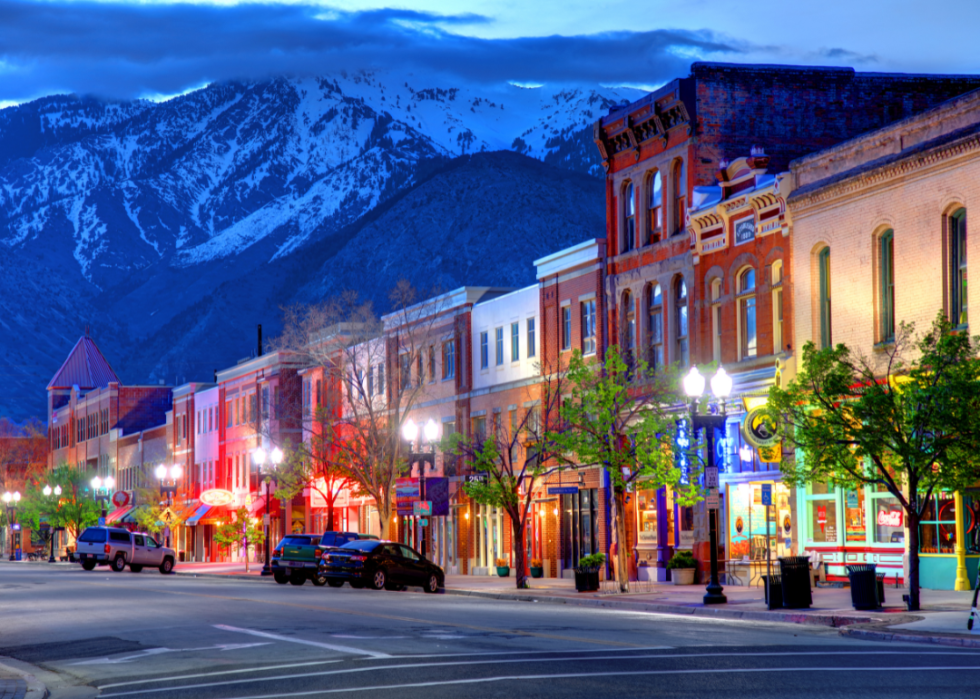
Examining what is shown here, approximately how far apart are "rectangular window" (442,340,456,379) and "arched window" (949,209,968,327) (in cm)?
3069

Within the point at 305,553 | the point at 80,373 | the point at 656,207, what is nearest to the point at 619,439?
the point at 656,207

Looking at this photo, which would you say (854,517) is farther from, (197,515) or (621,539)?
(197,515)

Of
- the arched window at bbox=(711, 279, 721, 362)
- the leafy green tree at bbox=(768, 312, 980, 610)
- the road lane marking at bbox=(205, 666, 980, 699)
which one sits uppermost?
the arched window at bbox=(711, 279, 721, 362)

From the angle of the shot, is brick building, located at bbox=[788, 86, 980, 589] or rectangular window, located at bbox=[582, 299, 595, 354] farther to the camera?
rectangular window, located at bbox=[582, 299, 595, 354]

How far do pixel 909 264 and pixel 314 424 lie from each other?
47164 millimetres

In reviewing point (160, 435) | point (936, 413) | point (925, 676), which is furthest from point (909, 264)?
point (160, 435)

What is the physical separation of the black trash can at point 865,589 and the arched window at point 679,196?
64.9ft

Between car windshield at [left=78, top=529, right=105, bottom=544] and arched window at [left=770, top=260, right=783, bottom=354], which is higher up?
arched window at [left=770, top=260, right=783, bottom=354]

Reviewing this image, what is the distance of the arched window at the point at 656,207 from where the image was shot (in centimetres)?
4669

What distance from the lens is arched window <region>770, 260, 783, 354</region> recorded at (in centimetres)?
4016

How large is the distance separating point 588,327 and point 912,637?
29183mm

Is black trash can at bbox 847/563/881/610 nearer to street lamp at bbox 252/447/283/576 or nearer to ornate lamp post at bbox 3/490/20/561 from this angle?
street lamp at bbox 252/447/283/576

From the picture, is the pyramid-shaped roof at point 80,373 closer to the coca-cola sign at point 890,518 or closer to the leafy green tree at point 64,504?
the leafy green tree at point 64,504

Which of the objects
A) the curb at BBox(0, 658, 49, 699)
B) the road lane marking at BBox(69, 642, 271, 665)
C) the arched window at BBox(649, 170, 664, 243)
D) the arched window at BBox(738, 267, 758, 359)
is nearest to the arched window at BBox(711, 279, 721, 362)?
the arched window at BBox(738, 267, 758, 359)
